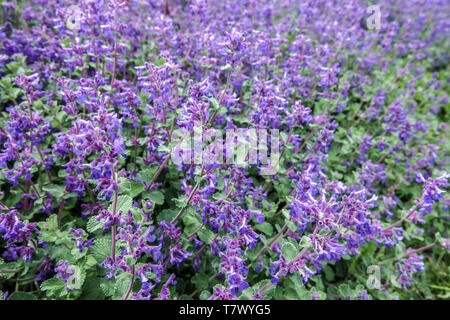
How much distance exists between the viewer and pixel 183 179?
9.75 feet

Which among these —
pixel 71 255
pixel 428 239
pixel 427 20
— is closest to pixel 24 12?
pixel 71 255

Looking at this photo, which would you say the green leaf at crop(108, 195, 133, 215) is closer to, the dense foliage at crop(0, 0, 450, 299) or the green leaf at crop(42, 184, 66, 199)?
the dense foliage at crop(0, 0, 450, 299)

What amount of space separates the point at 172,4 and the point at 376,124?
4.30m

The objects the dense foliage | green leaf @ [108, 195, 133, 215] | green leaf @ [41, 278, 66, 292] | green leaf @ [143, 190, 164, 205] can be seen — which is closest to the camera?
green leaf @ [108, 195, 133, 215]

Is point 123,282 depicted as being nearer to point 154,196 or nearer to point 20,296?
point 154,196

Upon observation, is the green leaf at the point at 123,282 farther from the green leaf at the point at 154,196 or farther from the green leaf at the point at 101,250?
the green leaf at the point at 154,196

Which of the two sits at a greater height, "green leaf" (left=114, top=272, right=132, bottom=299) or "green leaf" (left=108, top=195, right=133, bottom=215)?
"green leaf" (left=108, top=195, right=133, bottom=215)

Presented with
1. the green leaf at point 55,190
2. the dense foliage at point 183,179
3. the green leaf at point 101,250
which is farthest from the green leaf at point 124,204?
the green leaf at point 55,190

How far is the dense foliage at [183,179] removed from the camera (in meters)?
2.38

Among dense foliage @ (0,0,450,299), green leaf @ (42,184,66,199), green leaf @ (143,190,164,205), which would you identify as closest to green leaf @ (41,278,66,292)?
dense foliage @ (0,0,450,299)

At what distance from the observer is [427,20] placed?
29.5ft

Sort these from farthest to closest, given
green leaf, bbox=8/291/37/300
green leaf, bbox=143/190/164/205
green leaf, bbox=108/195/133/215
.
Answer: green leaf, bbox=143/190/164/205, green leaf, bbox=8/291/37/300, green leaf, bbox=108/195/133/215

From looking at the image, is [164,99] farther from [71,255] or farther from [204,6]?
[204,6]

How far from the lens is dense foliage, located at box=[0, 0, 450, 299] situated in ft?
7.80
